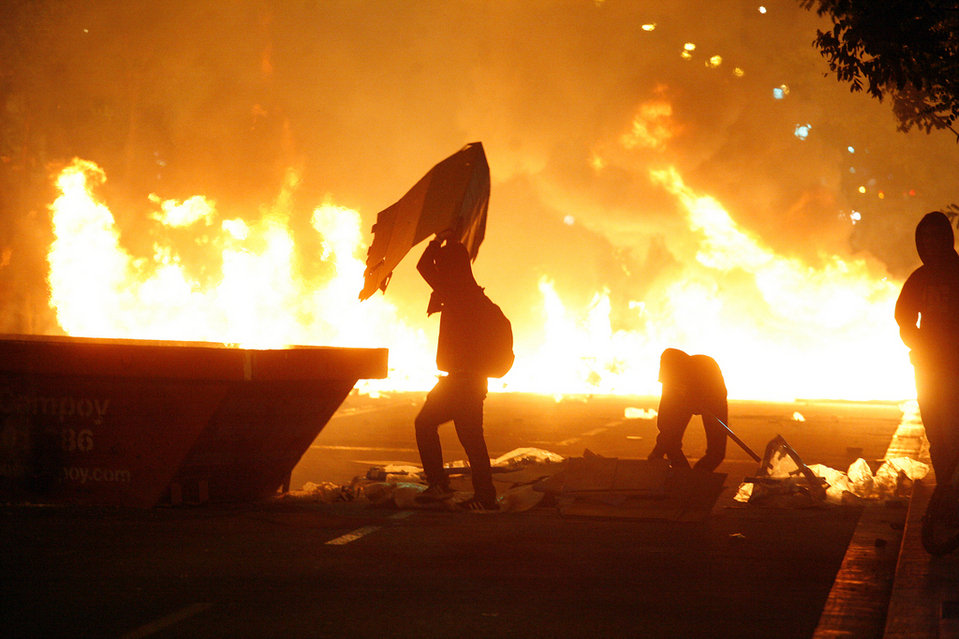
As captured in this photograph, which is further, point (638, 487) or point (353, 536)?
point (638, 487)

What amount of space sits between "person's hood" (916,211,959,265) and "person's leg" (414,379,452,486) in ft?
10.5

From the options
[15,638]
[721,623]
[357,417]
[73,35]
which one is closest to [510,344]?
[721,623]

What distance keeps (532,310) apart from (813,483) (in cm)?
3154

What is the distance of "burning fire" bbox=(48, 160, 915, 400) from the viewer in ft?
94.0

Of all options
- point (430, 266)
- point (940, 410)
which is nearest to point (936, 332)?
point (940, 410)

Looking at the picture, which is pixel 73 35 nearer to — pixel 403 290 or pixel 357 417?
pixel 403 290

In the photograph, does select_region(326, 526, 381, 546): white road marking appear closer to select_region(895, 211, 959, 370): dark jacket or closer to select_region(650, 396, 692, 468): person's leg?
select_region(650, 396, 692, 468): person's leg

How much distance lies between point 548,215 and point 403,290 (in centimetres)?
592

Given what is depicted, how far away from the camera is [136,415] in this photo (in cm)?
688

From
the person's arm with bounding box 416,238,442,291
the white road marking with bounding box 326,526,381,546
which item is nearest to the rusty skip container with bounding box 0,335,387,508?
the person's arm with bounding box 416,238,442,291

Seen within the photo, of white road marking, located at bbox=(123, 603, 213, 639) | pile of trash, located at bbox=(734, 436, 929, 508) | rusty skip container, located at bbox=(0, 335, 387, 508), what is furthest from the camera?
pile of trash, located at bbox=(734, 436, 929, 508)

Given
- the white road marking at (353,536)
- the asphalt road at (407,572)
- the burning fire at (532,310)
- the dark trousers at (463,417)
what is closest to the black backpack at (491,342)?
the dark trousers at (463,417)

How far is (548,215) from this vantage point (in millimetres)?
38188

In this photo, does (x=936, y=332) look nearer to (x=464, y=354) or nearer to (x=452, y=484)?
(x=464, y=354)
